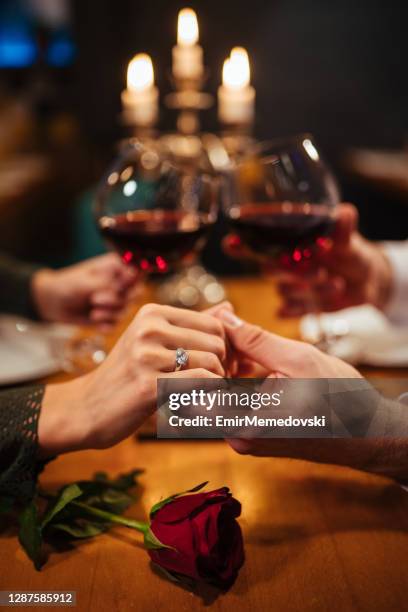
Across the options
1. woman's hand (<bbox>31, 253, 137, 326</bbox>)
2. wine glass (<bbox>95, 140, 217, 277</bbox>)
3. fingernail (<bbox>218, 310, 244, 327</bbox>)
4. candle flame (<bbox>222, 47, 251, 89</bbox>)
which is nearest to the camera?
fingernail (<bbox>218, 310, 244, 327</bbox>)

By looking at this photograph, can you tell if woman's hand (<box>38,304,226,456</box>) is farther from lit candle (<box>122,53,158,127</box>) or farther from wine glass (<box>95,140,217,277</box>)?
lit candle (<box>122,53,158,127</box>)

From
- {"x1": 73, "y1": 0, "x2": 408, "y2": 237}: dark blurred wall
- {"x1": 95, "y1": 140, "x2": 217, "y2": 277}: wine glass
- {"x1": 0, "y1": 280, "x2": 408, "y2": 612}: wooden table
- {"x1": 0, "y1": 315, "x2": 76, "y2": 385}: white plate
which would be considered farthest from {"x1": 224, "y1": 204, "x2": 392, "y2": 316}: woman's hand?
{"x1": 73, "y1": 0, "x2": 408, "y2": 237}: dark blurred wall

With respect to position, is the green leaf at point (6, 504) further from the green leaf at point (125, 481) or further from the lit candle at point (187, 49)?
the lit candle at point (187, 49)

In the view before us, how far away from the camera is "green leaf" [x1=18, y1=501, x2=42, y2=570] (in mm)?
573

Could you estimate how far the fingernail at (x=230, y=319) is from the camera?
0.63 meters

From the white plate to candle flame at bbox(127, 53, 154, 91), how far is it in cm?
74

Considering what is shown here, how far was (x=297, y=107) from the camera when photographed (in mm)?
5668

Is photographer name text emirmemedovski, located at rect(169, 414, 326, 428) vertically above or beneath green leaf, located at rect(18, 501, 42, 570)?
above

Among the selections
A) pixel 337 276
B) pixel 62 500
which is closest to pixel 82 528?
pixel 62 500

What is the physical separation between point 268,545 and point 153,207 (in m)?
0.60

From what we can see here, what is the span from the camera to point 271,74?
5.57 meters

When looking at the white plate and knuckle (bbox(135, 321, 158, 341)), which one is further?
the white plate

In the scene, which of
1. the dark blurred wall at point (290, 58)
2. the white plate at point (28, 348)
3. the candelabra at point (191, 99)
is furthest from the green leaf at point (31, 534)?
the dark blurred wall at point (290, 58)

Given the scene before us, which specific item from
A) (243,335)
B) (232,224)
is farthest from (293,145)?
(243,335)
